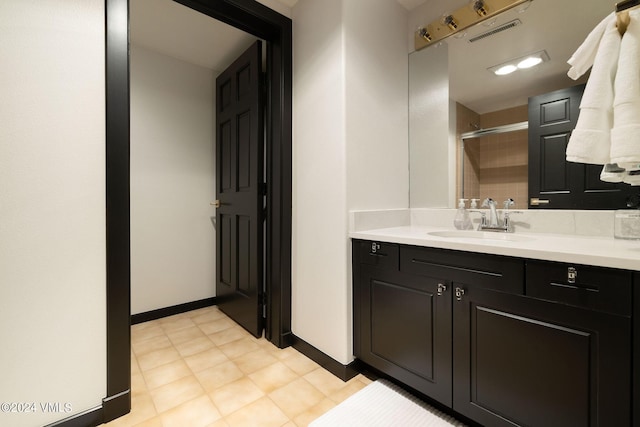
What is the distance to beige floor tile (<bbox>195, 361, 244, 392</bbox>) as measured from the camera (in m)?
1.54

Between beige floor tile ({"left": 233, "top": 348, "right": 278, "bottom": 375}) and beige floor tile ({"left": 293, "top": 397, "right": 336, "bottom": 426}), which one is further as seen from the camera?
beige floor tile ({"left": 233, "top": 348, "right": 278, "bottom": 375})

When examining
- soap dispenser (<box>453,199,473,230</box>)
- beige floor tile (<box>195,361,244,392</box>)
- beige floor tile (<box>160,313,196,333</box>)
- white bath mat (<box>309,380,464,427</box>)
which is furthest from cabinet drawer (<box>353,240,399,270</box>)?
beige floor tile (<box>160,313,196,333</box>)

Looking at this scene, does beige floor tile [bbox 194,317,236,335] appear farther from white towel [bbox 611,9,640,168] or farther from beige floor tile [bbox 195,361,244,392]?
white towel [bbox 611,9,640,168]

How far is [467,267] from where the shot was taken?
111 centimetres

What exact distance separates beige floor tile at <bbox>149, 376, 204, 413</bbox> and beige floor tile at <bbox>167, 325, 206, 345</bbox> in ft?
1.77

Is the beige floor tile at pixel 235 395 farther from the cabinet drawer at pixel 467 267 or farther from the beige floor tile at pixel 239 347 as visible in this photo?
the cabinet drawer at pixel 467 267

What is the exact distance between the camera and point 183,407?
136cm

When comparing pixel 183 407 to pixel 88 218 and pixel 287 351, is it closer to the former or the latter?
pixel 287 351

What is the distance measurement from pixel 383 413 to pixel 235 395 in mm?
762

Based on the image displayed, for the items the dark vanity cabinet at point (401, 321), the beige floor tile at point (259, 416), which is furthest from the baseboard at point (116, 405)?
the dark vanity cabinet at point (401, 321)

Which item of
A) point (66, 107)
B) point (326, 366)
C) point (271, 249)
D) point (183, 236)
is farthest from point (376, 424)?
point (183, 236)

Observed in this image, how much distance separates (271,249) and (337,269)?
566 millimetres

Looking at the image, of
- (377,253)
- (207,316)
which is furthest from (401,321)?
(207,316)

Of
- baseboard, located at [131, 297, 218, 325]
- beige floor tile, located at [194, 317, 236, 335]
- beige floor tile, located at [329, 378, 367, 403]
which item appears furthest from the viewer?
baseboard, located at [131, 297, 218, 325]
